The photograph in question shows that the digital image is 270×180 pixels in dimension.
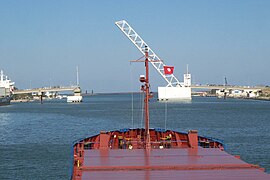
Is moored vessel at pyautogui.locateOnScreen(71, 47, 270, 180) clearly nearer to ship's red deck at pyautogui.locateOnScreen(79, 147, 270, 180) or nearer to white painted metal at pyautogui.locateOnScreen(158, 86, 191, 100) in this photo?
ship's red deck at pyautogui.locateOnScreen(79, 147, 270, 180)

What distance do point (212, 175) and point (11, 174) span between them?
72.1 ft

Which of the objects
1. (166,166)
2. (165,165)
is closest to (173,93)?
(165,165)

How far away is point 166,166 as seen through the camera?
16.2 metres

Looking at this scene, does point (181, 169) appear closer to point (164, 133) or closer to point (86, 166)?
point (86, 166)

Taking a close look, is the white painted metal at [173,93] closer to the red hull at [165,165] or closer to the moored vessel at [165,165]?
the moored vessel at [165,165]

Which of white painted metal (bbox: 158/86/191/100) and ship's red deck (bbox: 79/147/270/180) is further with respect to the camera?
white painted metal (bbox: 158/86/191/100)

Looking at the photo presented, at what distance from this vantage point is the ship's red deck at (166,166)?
14.7 meters

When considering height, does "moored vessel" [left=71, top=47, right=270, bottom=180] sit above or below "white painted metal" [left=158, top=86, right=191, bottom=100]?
below

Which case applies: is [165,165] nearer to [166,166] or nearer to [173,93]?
[166,166]

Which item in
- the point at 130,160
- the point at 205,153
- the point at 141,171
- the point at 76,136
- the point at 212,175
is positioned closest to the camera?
the point at 212,175

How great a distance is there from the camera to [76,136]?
57.4m

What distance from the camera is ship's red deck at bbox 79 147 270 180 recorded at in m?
14.7

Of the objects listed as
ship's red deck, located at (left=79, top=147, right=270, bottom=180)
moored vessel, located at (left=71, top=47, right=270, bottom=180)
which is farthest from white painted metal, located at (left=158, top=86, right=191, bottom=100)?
ship's red deck, located at (left=79, top=147, right=270, bottom=180)

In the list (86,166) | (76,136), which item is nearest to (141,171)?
(86,166)
